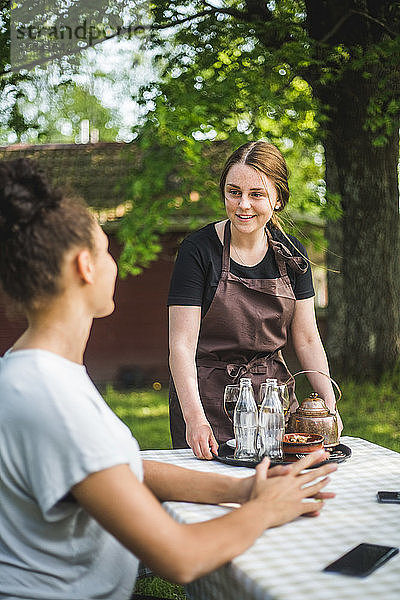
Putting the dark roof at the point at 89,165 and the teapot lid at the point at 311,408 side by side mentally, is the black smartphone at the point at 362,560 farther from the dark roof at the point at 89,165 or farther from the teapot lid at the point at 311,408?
the dark roof at the point at 89,165

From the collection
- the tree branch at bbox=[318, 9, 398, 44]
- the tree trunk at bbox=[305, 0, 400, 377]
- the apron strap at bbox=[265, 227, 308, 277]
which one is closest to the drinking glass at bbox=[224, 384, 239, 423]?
the apron strap at bbox=[265, 227, 308, 277]

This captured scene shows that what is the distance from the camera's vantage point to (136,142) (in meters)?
8.54

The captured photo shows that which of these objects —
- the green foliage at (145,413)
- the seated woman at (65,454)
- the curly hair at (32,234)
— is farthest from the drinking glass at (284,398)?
the green foliage at (145,413)

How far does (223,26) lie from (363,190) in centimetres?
257

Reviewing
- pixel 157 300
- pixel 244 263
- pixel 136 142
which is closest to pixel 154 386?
pixel 157 300

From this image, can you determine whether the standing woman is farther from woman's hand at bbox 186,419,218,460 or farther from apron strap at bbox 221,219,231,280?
woman's hand at bbox 186,419,218,460

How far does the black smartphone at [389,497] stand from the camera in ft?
6.70

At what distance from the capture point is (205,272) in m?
3.02

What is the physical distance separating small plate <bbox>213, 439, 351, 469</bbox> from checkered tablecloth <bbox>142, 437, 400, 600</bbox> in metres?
0.04

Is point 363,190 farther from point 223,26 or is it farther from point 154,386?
point 154,386

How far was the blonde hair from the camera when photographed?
2941 mm

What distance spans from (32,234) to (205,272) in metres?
1.53

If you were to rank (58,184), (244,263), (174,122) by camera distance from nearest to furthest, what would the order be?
(58,184), (244,263), (174,122)

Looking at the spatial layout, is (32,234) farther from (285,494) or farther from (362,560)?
(362,560)
